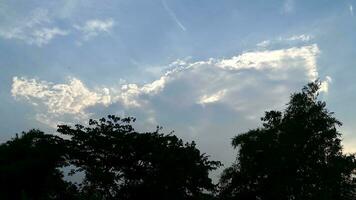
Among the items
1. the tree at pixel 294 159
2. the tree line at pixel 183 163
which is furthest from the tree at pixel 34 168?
the tree at pixel 294 159

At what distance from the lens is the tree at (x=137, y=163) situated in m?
42.7

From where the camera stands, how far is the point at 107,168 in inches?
1761

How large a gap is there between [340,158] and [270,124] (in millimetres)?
7089

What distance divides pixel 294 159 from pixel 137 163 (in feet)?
45.7

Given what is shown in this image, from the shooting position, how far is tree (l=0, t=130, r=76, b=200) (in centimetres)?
4378

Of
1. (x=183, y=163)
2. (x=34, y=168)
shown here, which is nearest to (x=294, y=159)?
(x=183, y=163)

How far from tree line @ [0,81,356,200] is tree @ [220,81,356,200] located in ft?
0.26

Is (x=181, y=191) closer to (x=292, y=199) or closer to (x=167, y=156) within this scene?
(x=167, y=156)

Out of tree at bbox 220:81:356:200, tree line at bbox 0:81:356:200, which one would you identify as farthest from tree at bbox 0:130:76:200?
tree at bbox 220:81:356:200

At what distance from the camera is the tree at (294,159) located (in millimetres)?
39531

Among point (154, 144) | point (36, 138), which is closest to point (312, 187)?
point (154, 144)

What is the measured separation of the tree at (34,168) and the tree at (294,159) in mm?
15718

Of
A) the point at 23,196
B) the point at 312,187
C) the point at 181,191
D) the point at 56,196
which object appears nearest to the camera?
the point at 23,196

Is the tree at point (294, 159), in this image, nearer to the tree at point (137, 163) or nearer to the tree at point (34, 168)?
the tree at point (137, 163)
